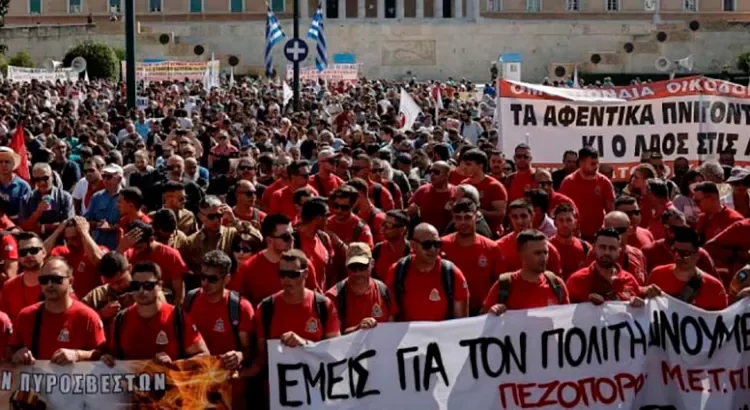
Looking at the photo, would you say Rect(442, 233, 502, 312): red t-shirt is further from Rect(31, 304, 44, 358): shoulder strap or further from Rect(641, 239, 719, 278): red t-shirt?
Rect(31, 304, 44, 358): shoulder strap

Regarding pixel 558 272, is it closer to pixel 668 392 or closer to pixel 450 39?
pixel 668 392

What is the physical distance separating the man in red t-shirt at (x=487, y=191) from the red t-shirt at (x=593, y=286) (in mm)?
2906

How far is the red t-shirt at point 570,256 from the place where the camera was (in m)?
9.02

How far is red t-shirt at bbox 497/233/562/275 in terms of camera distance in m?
8.63

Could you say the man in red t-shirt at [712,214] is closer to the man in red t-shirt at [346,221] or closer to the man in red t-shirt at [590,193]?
the man in red t-shirt at [590,193]

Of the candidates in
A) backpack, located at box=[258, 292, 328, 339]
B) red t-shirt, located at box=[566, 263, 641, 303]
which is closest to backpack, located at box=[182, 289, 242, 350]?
backpack, located at box=[258, 292, 328, 339]

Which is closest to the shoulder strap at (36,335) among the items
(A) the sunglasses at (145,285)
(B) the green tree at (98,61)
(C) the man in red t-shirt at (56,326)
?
(C) the man in red t-shirt at (56,326)

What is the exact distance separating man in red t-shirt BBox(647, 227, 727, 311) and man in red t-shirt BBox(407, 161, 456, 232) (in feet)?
9.89

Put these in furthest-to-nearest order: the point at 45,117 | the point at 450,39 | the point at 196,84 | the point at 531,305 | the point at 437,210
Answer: the point at 450,39 < the point at 196,84 < the point at 45,117 < the point at 437,210 < the point at 531,305

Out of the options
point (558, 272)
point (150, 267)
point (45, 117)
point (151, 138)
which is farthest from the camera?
point (45, 117)

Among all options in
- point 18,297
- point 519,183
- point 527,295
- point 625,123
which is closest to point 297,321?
point 527,295

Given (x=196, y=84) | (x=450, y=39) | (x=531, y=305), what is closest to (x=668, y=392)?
(x=531, y=305)

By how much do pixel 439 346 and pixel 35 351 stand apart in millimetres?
2051

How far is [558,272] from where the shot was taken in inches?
341
